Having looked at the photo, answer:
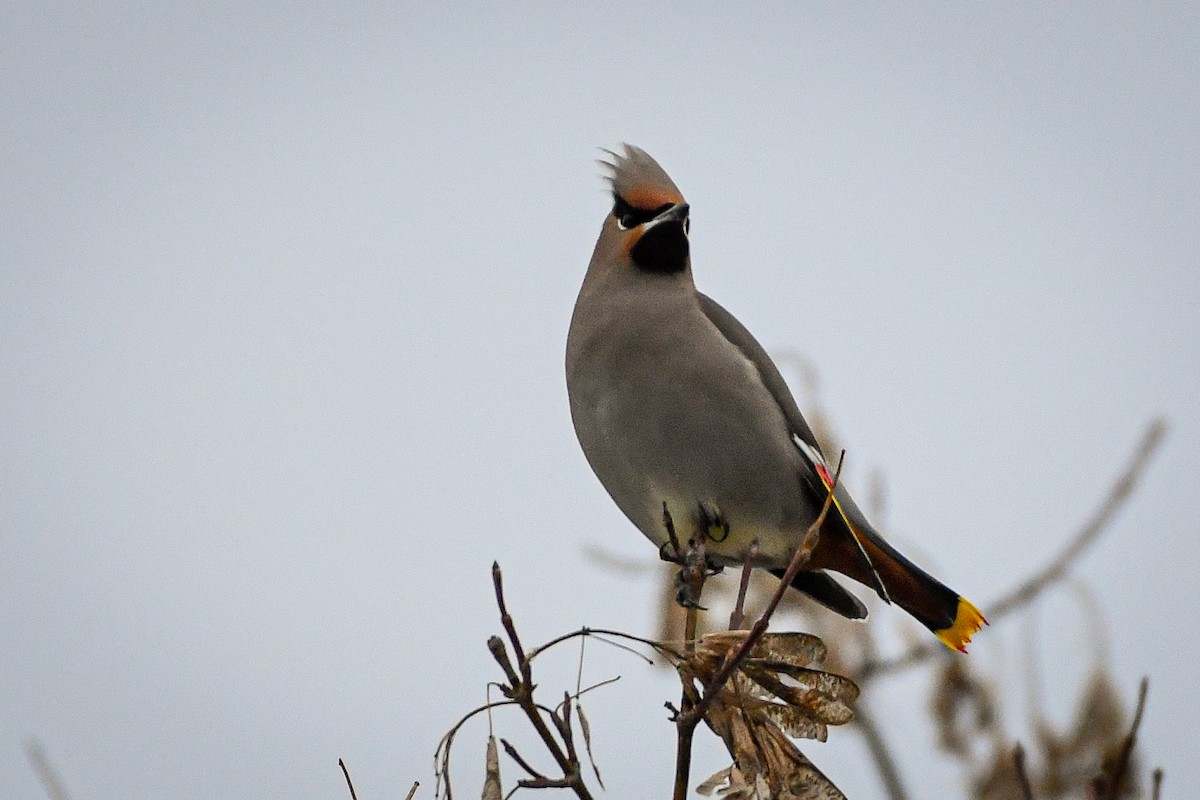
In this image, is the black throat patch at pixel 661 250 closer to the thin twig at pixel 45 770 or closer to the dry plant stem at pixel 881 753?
the dry plant stem at pixel 881 753

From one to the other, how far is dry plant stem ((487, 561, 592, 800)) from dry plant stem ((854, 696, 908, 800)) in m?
2.21

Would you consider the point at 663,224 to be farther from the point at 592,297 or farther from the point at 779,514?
the point at 779,514

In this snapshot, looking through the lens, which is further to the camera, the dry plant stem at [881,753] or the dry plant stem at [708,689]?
the dry plant stem at [881,753]

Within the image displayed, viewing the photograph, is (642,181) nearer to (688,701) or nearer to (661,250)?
(661,250)

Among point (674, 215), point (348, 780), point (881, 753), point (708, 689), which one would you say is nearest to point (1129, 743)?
point (708, 689)

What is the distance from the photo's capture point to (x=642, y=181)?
13.0 ft

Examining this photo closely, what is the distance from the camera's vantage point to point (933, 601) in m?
3.58

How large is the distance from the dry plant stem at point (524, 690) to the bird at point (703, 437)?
1.63 m

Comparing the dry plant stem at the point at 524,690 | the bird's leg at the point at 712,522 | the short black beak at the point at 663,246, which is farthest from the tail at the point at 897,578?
the dry plant stem at the point at 524,690

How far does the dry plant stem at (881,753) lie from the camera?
400 centimetres

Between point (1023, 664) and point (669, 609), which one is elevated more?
point (669, 609)

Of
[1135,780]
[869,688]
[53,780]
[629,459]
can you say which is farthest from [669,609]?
[53,780]

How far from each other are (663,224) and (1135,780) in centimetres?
172

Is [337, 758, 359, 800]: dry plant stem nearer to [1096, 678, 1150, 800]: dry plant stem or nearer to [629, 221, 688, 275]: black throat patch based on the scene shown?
[1096, 678, 1150, 800]: dry plant stem
